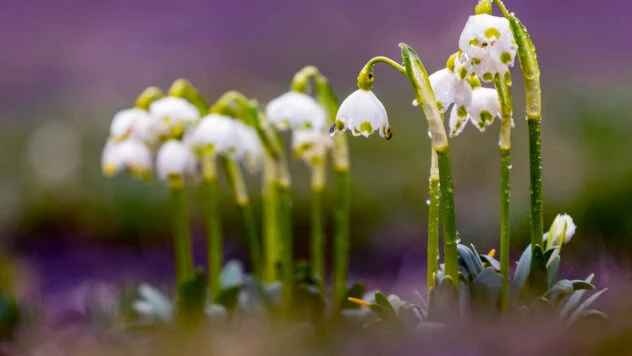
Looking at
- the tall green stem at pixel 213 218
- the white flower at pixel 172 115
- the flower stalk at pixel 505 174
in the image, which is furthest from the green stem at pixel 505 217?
the tall green stem at pixel 213 218

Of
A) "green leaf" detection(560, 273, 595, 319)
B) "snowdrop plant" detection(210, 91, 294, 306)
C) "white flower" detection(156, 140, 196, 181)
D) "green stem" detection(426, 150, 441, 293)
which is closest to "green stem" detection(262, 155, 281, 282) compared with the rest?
"snowdrop plant" detection(210, 91, 294, 306)

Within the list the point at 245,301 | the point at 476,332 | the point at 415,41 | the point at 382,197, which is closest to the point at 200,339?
the point at 476,332

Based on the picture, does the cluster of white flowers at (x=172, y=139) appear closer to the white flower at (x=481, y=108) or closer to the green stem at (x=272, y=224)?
the green stem at (x=272, y=224)

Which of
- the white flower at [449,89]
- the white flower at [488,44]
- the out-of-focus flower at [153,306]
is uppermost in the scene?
the white flower at [488,44]

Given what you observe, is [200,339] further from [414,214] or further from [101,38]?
[101,38]

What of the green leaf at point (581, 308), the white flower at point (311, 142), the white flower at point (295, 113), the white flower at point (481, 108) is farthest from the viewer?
the white flower at point (311, 142)

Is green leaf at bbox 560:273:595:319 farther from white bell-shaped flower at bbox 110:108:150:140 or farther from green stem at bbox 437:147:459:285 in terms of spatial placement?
white bell-shaped flower at bbox 110:108:150:140
